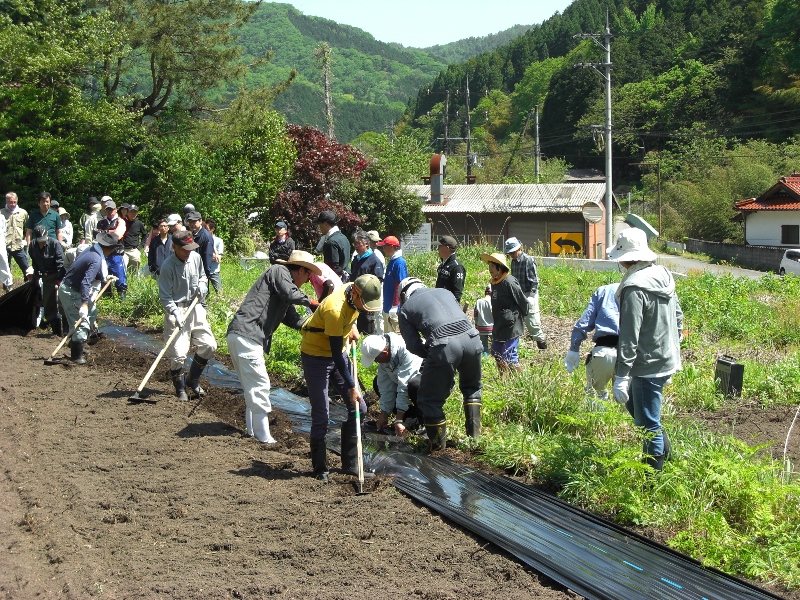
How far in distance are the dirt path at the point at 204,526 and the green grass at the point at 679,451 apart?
111cm

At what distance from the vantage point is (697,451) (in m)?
6.08

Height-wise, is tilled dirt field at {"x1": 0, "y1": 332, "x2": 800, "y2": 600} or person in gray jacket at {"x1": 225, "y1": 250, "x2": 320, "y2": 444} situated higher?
person in gray jacket at {"x1": 225, "y1": 250, "x2": 320, "y2": 444}

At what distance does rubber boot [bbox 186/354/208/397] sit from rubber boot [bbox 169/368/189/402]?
0.08m

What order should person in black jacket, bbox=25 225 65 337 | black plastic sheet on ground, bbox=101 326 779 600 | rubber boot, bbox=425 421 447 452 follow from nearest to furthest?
black plastic sheet on ground, bbox=101 326 779 600 < rubber boot, bbox=425 421 447 452 < person in black jacket, bbox=25 225 65 337

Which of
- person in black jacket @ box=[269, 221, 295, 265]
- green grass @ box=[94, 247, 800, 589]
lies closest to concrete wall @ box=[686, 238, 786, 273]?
green grass @ box=[94, 247, 800, 589]

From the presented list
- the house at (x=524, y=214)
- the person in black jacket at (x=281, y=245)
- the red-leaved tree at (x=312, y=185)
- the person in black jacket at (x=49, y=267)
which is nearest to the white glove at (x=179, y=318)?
the person in black jacket at (x=281, y=245)

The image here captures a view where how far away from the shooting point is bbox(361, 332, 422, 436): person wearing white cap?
731cm

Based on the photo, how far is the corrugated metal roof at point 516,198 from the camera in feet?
124

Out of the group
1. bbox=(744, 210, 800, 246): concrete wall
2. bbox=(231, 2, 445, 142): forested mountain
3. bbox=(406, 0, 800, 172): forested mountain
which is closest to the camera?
bbox=(744, 210, 800, 246): concrete wall

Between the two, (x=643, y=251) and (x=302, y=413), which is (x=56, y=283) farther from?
(x=643, y=251)

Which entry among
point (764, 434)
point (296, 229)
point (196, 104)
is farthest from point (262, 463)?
point (196, 104)

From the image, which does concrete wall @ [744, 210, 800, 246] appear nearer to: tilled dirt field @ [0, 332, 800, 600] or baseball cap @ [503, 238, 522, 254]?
baseball cap @ [503, 238, 522, 254]

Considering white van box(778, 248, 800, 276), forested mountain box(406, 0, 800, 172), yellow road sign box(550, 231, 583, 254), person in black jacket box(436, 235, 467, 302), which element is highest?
forested mountain box(406, 0, 800, 172)

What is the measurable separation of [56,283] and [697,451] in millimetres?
9303
